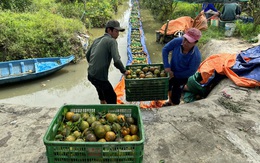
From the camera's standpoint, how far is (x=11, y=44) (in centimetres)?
792

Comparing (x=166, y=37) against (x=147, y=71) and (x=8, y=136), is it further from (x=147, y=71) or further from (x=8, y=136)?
(x=8, y=136)

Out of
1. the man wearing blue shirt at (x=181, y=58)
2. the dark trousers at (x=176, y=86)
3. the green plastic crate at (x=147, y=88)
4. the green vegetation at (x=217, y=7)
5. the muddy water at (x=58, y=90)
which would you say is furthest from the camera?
the green vegetation at (x=217, y=7)

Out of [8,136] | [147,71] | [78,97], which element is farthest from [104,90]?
[78,97]

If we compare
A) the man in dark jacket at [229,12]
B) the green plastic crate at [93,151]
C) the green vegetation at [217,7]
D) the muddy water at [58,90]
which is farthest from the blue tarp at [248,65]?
the man in dark jacket at [229,12]

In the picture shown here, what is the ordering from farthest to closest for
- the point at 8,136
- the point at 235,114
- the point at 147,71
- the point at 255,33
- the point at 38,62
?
the point at 255,33
the point at 38,62
the point at 147,71
the point at 235,114
the point at 8,136

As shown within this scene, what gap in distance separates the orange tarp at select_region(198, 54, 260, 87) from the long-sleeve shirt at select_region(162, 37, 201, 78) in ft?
4.42

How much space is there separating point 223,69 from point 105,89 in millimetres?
2835

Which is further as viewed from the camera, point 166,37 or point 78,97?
point 166,37

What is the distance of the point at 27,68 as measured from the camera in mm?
7574

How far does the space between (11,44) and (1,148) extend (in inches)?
229

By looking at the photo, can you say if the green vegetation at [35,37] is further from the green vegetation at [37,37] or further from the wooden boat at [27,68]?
the wooden boat at [27,68]

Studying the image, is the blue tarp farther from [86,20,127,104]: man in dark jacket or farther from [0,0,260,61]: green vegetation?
[0,0,260,61]: green vegetation

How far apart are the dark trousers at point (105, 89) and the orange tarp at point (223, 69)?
2.41 meters

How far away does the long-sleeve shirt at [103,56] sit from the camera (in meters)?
3.69
